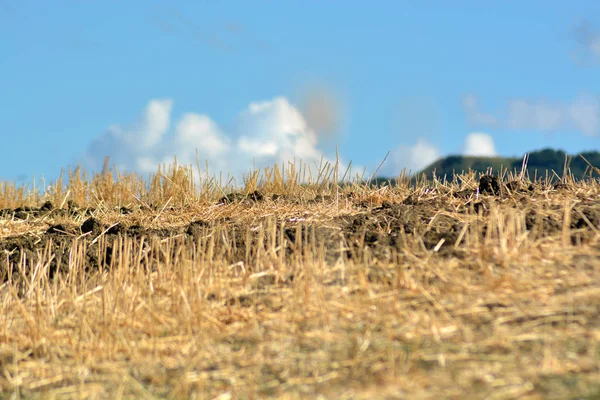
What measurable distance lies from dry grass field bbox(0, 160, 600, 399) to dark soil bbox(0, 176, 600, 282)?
28mm

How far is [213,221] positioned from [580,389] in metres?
4.87

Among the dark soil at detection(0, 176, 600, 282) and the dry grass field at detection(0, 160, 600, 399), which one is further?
the dark soil at detection(0, 176, 600, 282)

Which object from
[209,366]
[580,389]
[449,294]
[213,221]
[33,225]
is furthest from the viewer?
[33,225]

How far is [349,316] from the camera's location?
13.3 feet

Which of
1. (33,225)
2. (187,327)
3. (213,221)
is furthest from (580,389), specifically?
(33,225)

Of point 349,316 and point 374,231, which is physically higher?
point 374,231

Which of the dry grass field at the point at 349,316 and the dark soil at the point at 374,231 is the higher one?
the dark soil at the point at 374,231

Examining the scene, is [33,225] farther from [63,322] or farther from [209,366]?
[209,366]

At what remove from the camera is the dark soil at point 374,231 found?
16.8 feet

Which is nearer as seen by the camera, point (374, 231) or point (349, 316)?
point (349, 316)

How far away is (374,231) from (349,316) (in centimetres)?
186

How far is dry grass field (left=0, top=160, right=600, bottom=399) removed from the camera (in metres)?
3.37

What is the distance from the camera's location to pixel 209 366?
3.73m

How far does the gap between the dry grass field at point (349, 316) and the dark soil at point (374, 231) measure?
0.09ft
